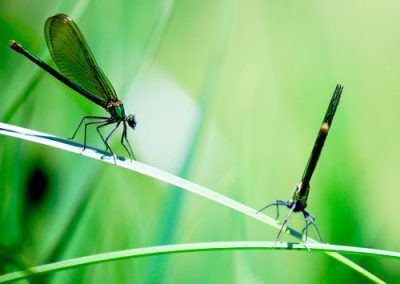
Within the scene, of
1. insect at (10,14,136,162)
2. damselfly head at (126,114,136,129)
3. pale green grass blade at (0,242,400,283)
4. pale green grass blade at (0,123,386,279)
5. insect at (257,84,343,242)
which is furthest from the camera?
damselfly head at (126,114,136,129)

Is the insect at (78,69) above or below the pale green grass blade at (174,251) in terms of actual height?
above

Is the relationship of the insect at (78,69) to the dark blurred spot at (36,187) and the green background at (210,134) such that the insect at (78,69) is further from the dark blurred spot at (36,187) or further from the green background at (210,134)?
the dark blurred spot at (36,187)

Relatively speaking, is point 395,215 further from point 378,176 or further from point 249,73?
point 249,73

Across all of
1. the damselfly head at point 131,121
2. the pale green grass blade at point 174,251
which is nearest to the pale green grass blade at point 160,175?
the pale green grass blade at point 174,251

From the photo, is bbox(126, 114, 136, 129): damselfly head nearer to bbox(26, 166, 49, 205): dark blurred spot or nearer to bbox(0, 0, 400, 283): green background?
bbox(0, 0, 400, 283): green background

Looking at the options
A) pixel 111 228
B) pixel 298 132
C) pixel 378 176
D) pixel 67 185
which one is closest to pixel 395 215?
pixel 378 176

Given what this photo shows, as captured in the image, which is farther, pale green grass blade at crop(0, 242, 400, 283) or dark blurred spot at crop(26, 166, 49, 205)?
dark blurred spot at crop(26, 166, 49, 205)

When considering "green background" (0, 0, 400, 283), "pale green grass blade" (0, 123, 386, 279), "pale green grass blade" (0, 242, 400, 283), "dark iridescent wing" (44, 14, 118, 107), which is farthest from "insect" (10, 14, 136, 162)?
"pale green grass blade" (0, 242, 400, 283)
